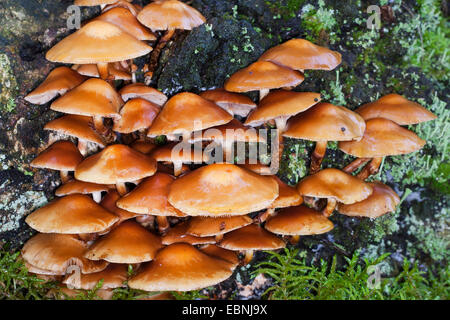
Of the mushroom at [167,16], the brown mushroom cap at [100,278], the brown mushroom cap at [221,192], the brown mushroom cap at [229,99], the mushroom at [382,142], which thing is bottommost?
the brown mushroom cap at [100,278]

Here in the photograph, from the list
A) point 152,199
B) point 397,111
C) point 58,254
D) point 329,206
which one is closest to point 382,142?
point 397,111

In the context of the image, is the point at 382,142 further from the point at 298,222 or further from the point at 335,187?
the point at 298,222

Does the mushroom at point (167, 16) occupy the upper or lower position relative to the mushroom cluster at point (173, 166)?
upper

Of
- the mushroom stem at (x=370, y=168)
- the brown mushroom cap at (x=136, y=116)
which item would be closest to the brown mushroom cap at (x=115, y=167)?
the brown mushroom cap at (x=136, y=116)

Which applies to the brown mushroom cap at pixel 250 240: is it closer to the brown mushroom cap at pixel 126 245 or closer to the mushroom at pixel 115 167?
the brown mushroom cap at pixel 126 245

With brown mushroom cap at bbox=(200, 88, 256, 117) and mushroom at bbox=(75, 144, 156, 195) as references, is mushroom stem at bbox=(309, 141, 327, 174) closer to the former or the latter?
brown mushroom cap at bbox=(200, 88, 256, 117)
